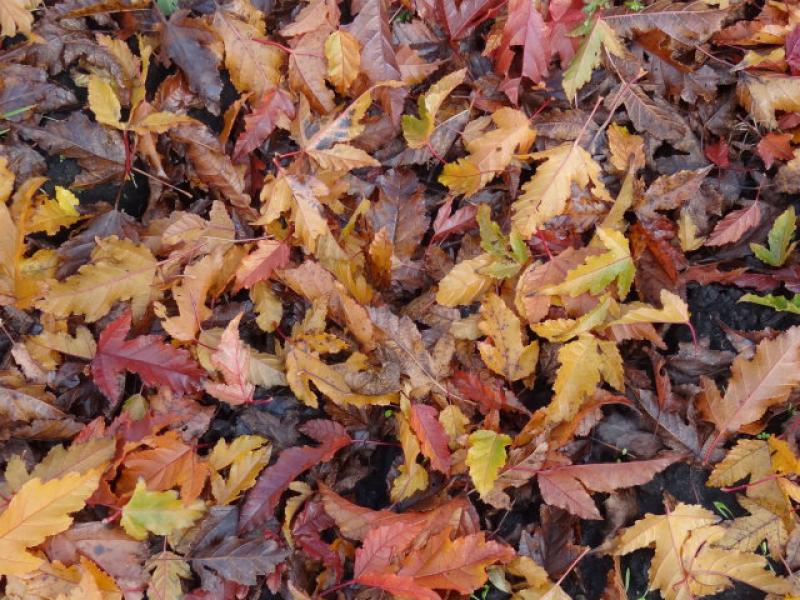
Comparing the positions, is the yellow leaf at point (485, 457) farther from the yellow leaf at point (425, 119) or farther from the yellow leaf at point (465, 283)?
the yellow leaf at point (425, 119)

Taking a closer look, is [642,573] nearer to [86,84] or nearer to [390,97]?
[390,97]

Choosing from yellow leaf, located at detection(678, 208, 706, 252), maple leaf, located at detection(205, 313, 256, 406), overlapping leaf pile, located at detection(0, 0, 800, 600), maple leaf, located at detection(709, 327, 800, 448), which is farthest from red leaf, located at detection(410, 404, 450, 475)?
yellow leaf, located at detection(678, 208, 706, 252)

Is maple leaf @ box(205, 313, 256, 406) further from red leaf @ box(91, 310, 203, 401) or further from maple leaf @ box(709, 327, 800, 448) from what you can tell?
maple leaf @ box(709, 327, 800, 448)

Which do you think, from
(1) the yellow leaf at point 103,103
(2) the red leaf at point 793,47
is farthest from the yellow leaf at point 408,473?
(2) the red leaf at point 793,47

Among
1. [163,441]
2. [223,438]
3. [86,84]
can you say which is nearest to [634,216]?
[223,438]

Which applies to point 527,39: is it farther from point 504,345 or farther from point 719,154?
point 504,345

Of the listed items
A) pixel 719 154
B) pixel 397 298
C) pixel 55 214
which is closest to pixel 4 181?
pixel 55 214
